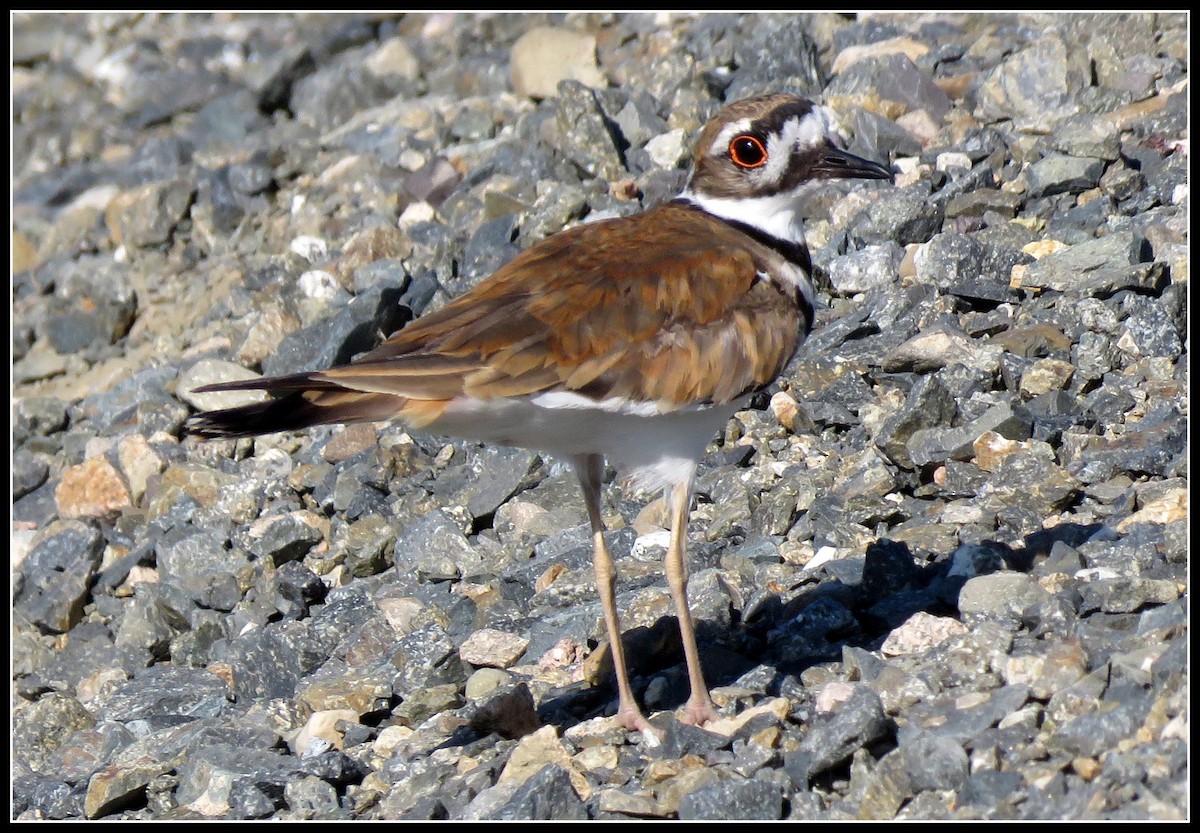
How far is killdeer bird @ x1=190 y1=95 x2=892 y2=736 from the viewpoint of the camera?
5250 mm

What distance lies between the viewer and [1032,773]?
184 inches

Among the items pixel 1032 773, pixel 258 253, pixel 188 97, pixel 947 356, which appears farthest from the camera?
pixel 188 97

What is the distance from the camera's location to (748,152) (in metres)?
6.28

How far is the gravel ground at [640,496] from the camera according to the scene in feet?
17.4

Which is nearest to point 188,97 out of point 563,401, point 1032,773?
point 563,401

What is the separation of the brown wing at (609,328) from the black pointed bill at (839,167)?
0.51m

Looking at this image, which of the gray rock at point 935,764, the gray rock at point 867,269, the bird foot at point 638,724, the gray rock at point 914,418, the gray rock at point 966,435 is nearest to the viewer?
the gray rock at point 935,764

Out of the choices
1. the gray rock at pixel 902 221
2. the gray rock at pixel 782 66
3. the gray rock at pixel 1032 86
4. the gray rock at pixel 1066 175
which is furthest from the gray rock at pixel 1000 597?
the gray rock at pixel 782 66

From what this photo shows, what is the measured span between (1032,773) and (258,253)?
25.5 feet

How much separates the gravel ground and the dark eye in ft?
4.94

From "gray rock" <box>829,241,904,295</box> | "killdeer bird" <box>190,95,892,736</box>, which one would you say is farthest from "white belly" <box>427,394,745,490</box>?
"gray rock" <box>829,241,904,295</box>

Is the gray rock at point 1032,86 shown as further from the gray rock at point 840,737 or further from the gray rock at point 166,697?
the gray rock at point 166,697

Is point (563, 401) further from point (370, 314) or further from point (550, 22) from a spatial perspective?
point (550, 22)

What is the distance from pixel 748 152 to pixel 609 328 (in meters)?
1.21
